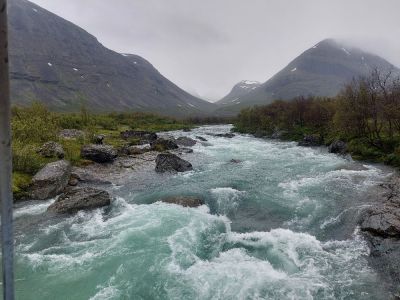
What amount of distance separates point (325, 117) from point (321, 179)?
159ft

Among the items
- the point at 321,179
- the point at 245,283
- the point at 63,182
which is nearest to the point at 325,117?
the point at 321,179

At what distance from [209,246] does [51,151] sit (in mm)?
27218

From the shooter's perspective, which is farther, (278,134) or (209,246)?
(278,134)

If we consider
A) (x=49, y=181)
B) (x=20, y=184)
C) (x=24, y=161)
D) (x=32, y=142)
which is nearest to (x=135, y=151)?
(x=32, y=142)

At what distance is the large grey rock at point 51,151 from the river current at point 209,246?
11455mm

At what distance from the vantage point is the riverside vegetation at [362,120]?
144ft

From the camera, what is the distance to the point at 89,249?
1786 centimetres

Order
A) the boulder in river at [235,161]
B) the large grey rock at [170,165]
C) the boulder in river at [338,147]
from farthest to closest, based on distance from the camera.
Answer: the boulder in river at [338,147] → the boulder in river at [235,161] → the large grey rock at [170,165]

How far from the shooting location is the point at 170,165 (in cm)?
3850

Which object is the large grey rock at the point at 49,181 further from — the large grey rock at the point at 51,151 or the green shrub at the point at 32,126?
the green shrub at the point at 32,126

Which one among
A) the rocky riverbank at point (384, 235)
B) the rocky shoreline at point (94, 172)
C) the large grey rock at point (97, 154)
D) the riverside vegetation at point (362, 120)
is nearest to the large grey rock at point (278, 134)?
the riverside vegetation at point (362, 120)

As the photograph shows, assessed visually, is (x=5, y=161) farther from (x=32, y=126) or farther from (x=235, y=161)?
(x=32, y=126)

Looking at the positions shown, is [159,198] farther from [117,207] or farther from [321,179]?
[321,179]

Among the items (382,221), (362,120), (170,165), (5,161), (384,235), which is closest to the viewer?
(5,161)
